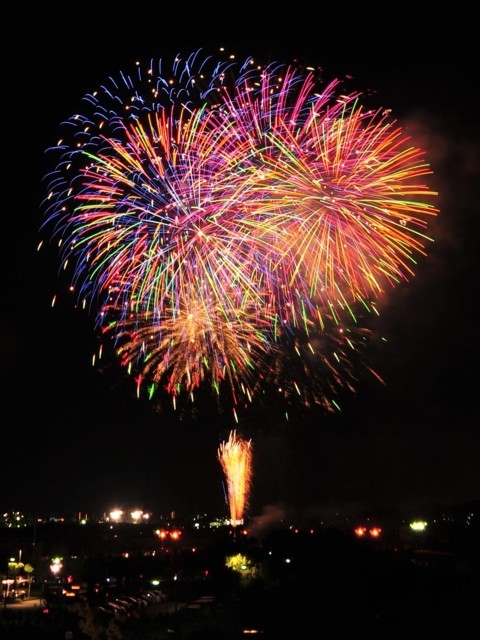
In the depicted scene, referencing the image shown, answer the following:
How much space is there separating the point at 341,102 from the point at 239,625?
1397cm

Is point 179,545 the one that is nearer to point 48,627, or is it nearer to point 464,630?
point 48,627

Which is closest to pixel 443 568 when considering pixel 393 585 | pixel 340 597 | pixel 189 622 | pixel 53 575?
pixel 393 585

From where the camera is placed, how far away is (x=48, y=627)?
74.5 feet

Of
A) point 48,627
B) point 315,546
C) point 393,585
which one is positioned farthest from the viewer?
point 315,546

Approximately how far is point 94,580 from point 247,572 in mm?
17296

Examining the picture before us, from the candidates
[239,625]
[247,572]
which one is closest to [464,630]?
[239,625]

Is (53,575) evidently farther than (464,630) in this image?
Yes

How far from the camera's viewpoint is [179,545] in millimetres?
75000

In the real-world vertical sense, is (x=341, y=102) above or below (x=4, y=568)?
above

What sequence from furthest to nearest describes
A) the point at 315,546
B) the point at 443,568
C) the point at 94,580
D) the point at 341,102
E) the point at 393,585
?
the point at 94,580, the point at 315,546, the point at 443,568, the point at 393,585, the point at 341,102

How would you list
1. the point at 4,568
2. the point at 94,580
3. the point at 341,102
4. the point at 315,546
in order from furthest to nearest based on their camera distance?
1. the point at 94,580
2. the point at 4,568
3. the point at 315,546
4. the point at 341,102

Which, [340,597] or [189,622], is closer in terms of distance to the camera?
[340,597]

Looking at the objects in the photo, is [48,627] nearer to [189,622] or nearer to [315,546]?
[189,622]

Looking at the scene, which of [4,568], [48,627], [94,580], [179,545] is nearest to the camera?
[48,627]
